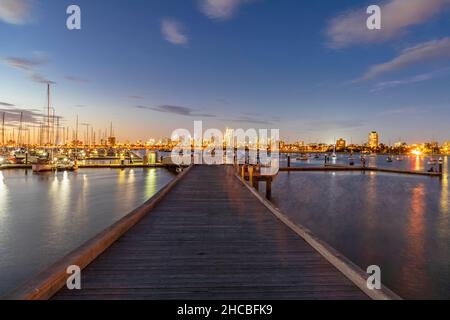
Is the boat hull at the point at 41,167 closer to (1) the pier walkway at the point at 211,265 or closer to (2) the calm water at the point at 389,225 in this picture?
(2) the calm water at the point at 389,225

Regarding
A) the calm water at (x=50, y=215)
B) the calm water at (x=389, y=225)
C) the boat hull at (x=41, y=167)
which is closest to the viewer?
the calm water at (x=389, y=225)

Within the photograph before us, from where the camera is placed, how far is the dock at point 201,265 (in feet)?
14.1

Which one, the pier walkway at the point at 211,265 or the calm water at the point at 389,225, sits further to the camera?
the calm water at the point at 389,225

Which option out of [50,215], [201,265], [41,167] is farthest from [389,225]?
[41,167]

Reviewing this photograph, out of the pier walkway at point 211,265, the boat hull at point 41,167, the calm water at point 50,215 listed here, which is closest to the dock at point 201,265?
the pier walkway at point 211,265

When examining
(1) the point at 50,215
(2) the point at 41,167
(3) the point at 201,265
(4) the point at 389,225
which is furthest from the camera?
(2) the point at 41,167

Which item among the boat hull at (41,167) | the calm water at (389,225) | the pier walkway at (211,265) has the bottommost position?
the calm water at (389,225)

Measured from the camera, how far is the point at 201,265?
5.32m

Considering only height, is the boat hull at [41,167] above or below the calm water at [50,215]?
above

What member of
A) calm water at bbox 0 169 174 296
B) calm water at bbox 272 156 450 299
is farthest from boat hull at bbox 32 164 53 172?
calm water at bbox 272 156 450 299

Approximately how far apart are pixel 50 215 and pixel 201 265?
1832 centimetres

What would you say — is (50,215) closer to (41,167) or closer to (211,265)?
Result: (211,265)

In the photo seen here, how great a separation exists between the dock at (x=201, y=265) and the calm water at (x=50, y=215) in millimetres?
6037
